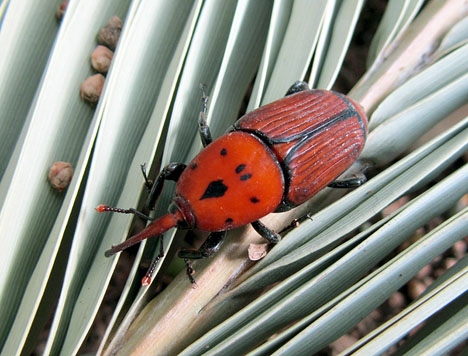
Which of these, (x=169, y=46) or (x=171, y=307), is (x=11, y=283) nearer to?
(x=171, y=307)

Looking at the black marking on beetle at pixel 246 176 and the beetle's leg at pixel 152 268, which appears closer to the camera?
the beetle's leg at pixel 152 268


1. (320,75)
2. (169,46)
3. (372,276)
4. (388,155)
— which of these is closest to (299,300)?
(372,276)

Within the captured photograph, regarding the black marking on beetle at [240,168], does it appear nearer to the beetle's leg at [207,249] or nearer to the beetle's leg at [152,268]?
the beetle's leg at [207,249]

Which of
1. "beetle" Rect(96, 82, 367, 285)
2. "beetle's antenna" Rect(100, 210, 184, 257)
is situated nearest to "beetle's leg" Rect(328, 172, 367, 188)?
"beetle" Rect(96, 82, 367, 285)

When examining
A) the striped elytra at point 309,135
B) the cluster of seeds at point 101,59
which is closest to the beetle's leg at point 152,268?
the striped elytra at point 309,135

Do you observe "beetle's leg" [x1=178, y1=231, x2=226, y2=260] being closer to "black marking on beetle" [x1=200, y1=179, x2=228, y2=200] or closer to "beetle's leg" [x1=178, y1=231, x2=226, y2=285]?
"beetle's leg" [x1=178, y1=231, x2=226, y2=285]

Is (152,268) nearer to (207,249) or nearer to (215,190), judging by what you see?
(207,249)
